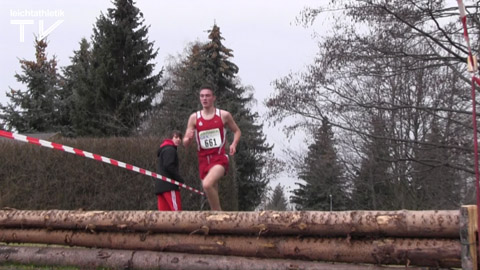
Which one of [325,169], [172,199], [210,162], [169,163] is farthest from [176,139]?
[325,169]

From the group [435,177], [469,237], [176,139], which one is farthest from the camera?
[435,177]

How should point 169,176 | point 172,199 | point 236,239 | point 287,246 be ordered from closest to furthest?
point 287,246 < point 236,239 < point 172,199 < point 169,176

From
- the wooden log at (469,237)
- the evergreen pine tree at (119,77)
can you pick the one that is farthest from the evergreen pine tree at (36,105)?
the wooden log at (469,237)

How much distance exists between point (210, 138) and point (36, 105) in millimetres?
40564

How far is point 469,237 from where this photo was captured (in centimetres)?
395

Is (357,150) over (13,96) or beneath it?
beneath

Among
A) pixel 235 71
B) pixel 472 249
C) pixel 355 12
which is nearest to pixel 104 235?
pixel 472 249

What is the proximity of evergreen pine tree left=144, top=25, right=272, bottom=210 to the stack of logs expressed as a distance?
1054 inches

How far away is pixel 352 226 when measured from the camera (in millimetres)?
4379

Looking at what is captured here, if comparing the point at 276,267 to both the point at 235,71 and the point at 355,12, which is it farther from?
the point at 235,71

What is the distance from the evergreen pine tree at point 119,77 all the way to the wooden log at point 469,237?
100.0 ft

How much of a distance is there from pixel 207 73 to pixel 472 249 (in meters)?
33.6

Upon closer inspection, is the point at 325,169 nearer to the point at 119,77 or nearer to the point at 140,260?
the point at 119,77

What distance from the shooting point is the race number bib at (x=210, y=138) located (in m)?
7.41
